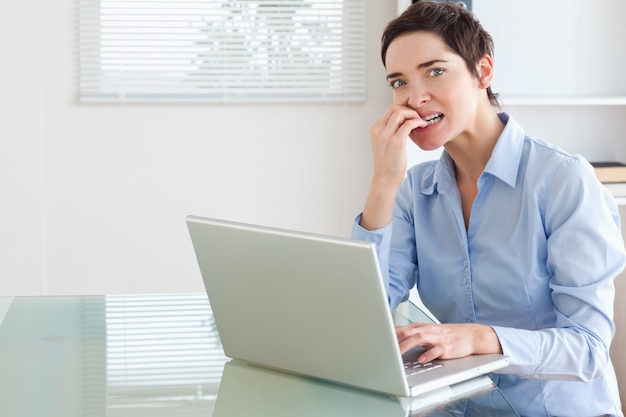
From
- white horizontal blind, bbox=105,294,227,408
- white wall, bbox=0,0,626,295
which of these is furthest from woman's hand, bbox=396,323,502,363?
white wall, bbox=0,0,626,295

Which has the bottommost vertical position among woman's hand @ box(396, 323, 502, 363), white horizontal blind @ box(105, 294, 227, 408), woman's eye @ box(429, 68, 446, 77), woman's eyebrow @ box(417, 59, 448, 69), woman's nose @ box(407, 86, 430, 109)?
white horizontal blind @ box(105, 294, 227, 408)

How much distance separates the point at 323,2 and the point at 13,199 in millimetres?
1420

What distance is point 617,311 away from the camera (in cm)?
233

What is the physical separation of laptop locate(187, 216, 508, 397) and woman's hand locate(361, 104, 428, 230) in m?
0.39

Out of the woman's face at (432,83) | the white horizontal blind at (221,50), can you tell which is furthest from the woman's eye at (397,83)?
the white horizontal blind at (221,50)

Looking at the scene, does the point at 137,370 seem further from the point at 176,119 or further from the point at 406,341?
the point at 176,119

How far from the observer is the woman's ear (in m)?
1.71

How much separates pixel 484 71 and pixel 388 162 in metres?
0.26

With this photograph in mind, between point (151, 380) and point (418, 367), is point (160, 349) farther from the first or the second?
point (418, 367)

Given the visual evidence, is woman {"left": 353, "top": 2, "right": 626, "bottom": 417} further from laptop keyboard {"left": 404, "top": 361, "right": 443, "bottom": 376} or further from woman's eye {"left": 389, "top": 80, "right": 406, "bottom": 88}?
laptop keyboard {"left": 404, "top": 361, "right": 443, "bottom": 376}

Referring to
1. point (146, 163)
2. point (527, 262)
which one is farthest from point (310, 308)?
point (146, 163)

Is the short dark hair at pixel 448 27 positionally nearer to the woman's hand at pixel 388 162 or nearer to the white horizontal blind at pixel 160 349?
the woman's hand at pixel 388 162

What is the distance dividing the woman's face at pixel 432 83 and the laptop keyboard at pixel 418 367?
0.52 meters

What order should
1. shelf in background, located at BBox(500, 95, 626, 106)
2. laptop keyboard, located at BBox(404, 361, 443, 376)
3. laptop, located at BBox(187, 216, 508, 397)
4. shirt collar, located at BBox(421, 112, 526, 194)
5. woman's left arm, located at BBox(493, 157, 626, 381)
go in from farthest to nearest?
shelf in background, located at BBox(500, 95, 626, 106), shirt collar, located at BBox(421, 112, 526, 194), woman's left arm, located at BBox(493, 157, 626, 381), laptop keyboard, located at BBox(404, 361, 443, 376), laptop, located at BBox(187, 216, 508, 397)
